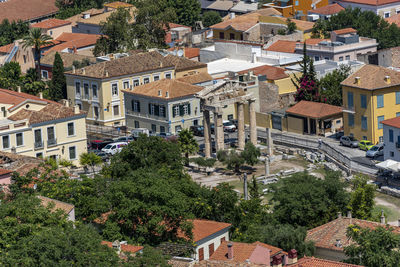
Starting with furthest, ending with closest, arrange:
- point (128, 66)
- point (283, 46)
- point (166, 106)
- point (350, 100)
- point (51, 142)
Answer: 1. point (283, 46)
2. point (128, 66)
3. point (166, 106)
4. point (350, 100)
5. point (51, 142)

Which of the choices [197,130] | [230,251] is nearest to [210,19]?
[197,130]

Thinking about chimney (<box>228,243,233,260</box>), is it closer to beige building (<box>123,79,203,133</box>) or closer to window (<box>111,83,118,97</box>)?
beige building (<box>123,79,203,133</box>)

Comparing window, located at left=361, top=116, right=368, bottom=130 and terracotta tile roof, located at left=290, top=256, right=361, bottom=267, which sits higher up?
terracotta tile roof, located at left=290, top=256, right=361, bottom=267

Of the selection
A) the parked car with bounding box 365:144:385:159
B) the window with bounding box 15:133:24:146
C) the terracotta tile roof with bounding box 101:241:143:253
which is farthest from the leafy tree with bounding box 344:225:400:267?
the window with bounding box 15:133:24:146

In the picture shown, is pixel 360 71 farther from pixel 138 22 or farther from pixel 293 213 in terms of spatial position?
pixel 138 22

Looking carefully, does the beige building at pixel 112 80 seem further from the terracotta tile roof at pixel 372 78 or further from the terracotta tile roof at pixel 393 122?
the terracotta tile roof at pixel 393 122

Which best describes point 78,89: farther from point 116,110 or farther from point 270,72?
point 270,72
